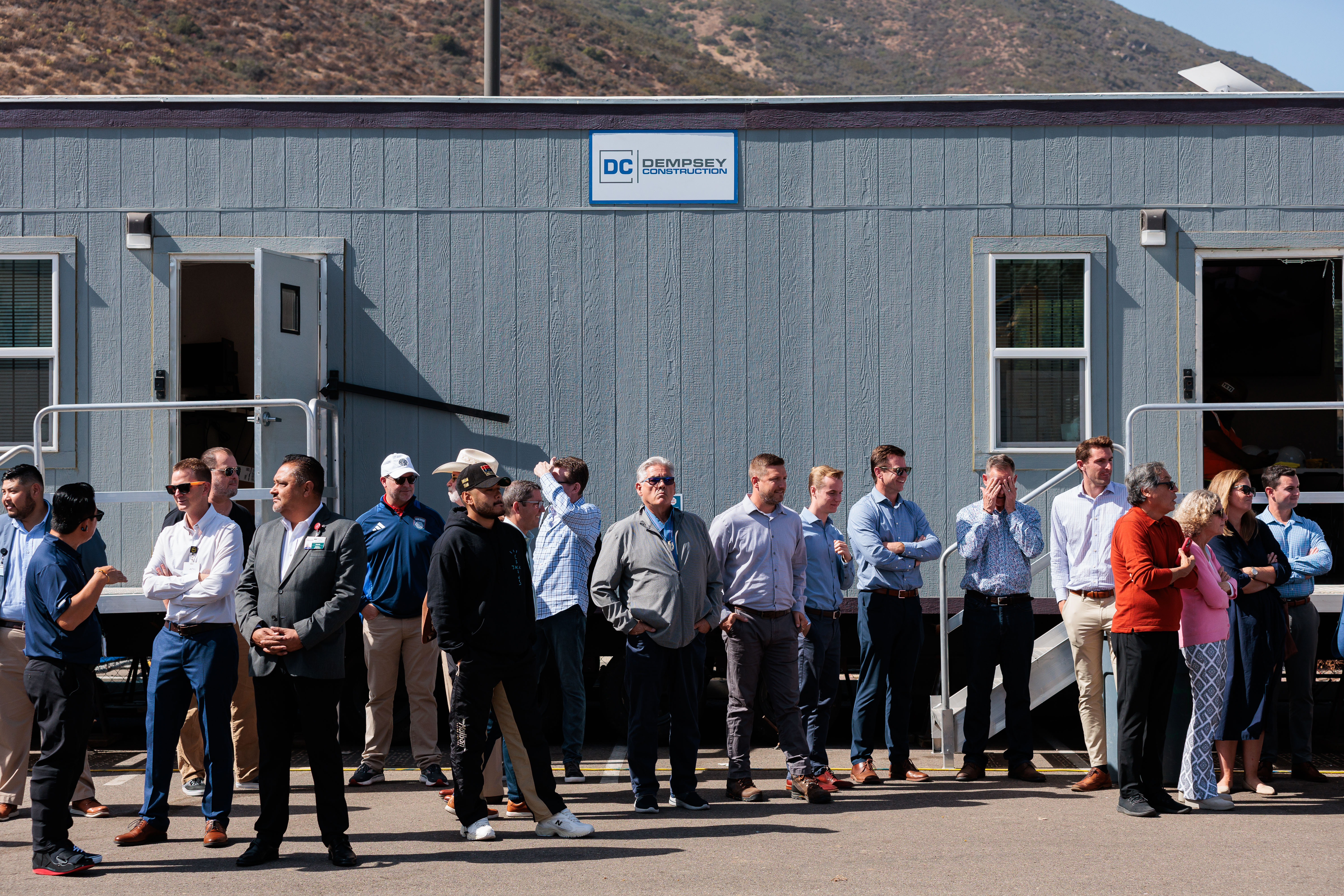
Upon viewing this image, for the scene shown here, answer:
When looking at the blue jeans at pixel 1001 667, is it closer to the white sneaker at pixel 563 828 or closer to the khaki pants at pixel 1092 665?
the khaki pants at pixel 1092 665

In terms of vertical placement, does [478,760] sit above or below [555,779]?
above

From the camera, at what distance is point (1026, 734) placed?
6781 millimetres

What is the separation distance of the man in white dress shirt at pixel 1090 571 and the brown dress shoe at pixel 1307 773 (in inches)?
41.1


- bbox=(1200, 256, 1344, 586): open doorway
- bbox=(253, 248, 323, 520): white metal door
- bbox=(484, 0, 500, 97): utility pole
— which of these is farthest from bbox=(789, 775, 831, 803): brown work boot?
bbox=(484, 0, 500, 97): utility pole

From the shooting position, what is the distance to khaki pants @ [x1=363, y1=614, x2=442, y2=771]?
6.66 m

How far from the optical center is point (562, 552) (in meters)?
6.75

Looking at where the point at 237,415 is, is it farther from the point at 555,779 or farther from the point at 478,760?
the point at 478,760

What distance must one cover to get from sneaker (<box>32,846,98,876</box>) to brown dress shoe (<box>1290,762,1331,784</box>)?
600cm

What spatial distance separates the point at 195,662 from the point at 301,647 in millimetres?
656

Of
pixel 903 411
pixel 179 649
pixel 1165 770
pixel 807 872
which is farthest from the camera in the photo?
pixel 903 411

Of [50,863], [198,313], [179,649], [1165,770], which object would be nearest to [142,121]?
[198,313]

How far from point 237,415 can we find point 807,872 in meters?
6.68

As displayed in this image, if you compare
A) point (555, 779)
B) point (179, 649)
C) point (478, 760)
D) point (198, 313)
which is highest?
point (198, 313)

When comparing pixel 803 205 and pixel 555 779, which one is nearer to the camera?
pixel 555 779
